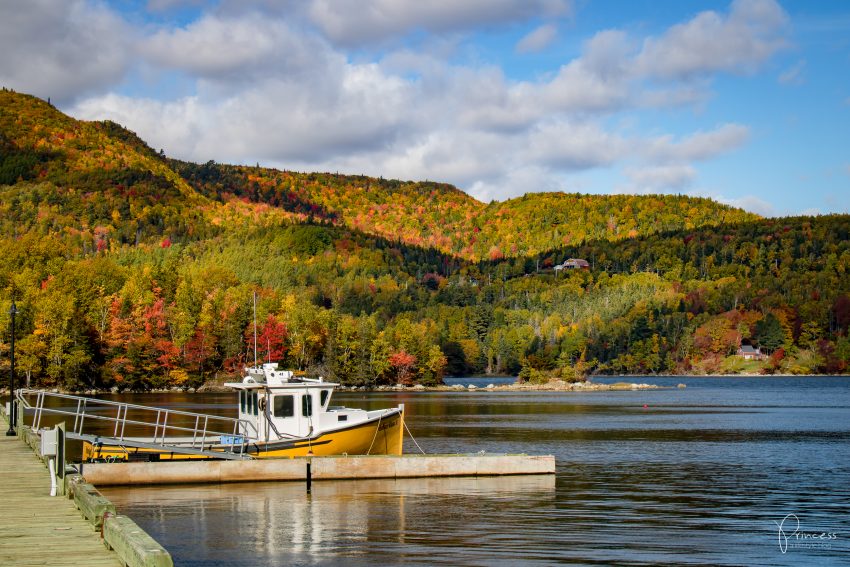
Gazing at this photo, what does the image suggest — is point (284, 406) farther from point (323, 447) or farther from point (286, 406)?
point (323, 447)

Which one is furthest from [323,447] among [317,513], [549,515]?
[549,515]

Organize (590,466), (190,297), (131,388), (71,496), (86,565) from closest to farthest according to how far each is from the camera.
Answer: (86,565) < (71,496) < (590,466) < (131,388) < (190,297)

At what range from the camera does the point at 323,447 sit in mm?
41938

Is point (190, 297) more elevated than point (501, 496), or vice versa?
point (190, 297)

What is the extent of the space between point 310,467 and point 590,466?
15604 millimetres

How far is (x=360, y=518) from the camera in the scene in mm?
31766

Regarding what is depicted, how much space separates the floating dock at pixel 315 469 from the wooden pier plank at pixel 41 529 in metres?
6.79

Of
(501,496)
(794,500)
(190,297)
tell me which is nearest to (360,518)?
(501,496)

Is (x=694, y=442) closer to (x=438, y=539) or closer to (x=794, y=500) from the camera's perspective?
(x=794, y=500)

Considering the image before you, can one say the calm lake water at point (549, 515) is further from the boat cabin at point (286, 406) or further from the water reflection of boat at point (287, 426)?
the boat cabin at point (286, 406)

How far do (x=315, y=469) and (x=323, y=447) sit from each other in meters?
3.20

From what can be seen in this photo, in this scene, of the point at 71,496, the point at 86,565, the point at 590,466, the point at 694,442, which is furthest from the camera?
the point at 694,442

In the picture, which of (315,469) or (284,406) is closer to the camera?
(315,469)

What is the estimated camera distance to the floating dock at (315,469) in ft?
123
